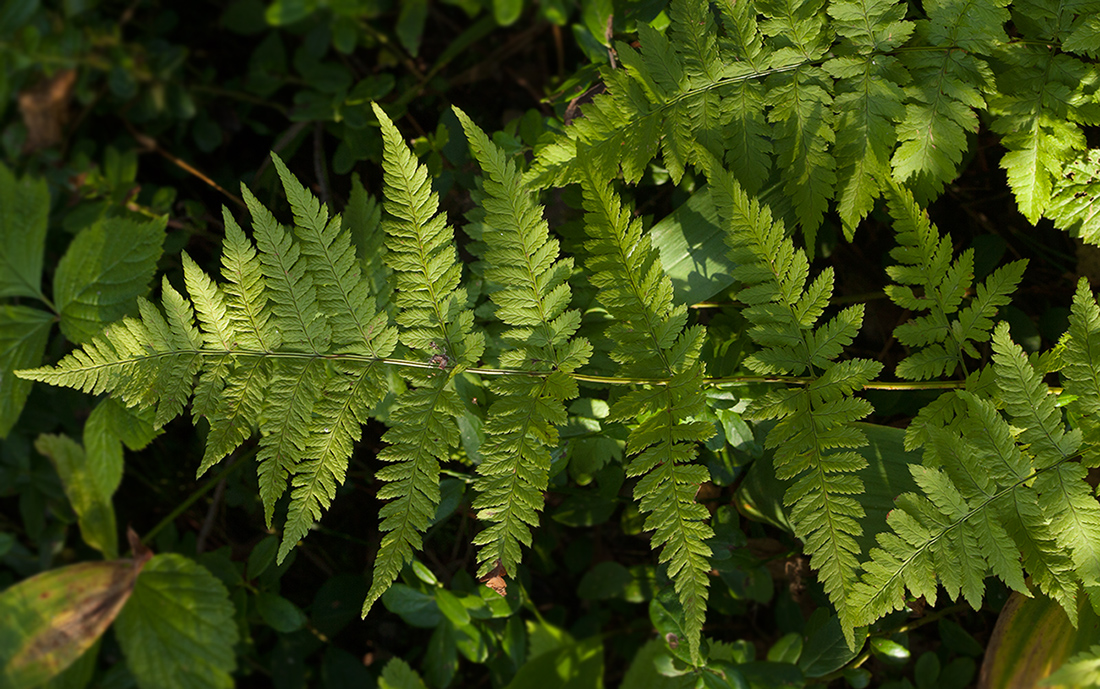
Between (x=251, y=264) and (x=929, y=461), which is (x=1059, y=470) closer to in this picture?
(x=929, y=461)

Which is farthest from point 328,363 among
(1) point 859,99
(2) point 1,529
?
(2) point 1,529

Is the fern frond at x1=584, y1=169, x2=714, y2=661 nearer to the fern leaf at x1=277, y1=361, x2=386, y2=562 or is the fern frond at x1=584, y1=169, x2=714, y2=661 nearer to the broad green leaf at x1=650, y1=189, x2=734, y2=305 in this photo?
the broad green leaf at x1=650, y1=189, x2=734, y2=305

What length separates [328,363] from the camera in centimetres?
159

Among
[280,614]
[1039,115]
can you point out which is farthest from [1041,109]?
[280,614]

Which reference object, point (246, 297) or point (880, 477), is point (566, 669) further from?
point (246, 297)

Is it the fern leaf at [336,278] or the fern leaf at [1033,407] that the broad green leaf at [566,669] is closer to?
the fern leaf at [336,278]

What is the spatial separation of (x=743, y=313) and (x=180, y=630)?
Result: 182 centimetres

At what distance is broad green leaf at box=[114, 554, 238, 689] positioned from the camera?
1.93 metres

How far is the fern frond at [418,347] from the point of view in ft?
4.73

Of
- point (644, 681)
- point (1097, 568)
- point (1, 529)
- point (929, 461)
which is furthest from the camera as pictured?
point (1, 529)

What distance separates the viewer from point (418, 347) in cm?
157

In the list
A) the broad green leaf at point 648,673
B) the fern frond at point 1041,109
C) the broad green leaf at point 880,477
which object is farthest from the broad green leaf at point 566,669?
the fern frond at point 1041,109

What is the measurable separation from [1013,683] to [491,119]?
90.4 inches

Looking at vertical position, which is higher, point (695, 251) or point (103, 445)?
point (695, 251)
